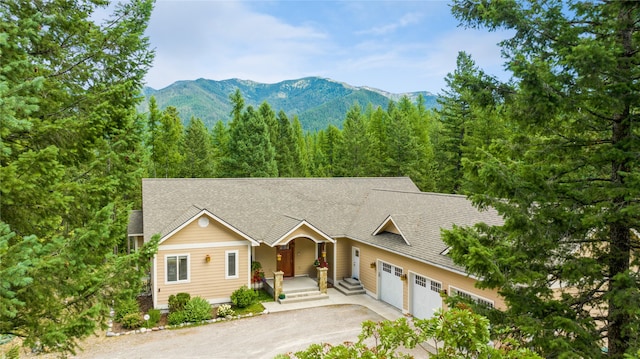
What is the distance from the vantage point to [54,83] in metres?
6.61

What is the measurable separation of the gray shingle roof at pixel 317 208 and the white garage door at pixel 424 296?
1161 mm

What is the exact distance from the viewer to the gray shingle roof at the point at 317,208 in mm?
17212

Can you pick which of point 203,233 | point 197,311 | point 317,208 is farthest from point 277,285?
point 317,208

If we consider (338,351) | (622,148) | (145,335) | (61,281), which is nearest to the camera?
(338,351)

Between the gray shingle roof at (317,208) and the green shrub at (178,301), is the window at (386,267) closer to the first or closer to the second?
the gray shingle roof at (317,208)

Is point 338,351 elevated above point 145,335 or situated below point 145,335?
above

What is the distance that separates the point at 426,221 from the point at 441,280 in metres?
3.69

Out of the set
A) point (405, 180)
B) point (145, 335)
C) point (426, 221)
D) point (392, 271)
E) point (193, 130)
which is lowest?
point (145, 335)

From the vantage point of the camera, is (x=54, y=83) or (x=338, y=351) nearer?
(x=338, y=351)

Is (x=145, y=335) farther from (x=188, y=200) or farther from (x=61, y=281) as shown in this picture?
(x=61, y=281)

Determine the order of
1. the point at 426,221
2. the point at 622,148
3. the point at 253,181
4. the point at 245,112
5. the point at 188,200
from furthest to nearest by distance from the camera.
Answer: the point at 245,112, the point at 253,181, the point at 188,200, the point at 426,221, the point at 622,148

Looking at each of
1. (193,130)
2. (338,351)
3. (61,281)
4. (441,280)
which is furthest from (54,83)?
(193,130)

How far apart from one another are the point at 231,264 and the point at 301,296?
3756mm

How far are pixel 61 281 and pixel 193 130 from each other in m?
37.2
